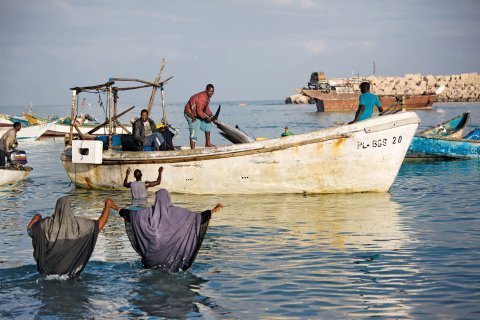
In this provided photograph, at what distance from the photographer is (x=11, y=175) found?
742 inches

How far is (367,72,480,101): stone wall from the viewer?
396 feet

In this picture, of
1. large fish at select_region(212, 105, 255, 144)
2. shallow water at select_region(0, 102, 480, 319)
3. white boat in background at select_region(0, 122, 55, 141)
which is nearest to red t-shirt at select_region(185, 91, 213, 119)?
large fish at select_region(212, 105, 255, 144)

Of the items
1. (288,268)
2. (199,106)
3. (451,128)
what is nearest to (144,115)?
(199,106)

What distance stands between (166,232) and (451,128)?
799 inches

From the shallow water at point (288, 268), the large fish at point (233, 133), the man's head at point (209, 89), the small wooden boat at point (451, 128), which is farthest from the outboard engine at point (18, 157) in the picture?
the small wooden boat at point (451, 128)

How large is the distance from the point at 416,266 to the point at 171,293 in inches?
129

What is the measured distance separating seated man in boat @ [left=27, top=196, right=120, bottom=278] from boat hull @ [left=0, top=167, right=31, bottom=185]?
10825 mm

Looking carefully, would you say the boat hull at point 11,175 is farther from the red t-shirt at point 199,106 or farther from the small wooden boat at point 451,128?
the small wooden boat at point 451,128

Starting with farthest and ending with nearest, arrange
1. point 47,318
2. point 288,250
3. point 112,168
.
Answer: point 112,168 → point 288,250 → point 47,318

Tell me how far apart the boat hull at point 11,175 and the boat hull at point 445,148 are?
42.3ft

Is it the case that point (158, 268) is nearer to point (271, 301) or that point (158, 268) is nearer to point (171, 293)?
point (171, 293)

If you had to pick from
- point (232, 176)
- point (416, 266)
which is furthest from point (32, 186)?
point (416, 266)

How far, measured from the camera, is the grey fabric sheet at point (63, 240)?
7.94m

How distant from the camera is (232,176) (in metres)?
15.5
